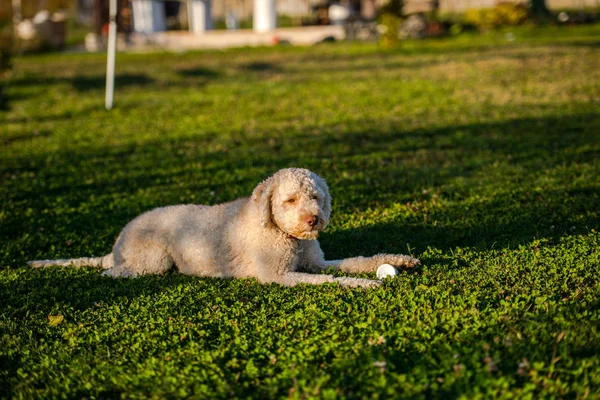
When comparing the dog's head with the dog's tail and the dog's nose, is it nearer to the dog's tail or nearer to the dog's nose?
the dog's nose

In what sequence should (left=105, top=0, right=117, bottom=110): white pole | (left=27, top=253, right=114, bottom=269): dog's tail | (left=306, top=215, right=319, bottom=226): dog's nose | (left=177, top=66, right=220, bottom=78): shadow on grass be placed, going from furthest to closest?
(left=177, top=66, right=220, bottom=78): shadow on grass
(left=105, top=0, right=117, bottom=110): white pole
(left=27, top=253, right=114, bottom=269): dog's tail
(left=306, top=215, right=319, bottom=226): dog's nose

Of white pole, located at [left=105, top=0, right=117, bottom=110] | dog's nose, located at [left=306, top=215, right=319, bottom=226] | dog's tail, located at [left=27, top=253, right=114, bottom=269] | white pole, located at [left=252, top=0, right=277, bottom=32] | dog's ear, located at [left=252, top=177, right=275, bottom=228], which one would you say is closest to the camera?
dog's nose, located at [left=306, top=215, right=319, bottom=226]

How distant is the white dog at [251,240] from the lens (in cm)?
528

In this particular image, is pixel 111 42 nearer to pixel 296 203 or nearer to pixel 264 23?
pixel 296 203

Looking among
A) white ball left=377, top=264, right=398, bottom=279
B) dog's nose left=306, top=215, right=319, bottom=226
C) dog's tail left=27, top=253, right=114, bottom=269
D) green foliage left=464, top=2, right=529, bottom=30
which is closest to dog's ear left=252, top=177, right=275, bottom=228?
dog's nose left=306, top=215, right=319, bottom=226


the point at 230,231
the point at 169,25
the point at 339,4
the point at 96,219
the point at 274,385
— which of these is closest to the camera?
the point at 274,385

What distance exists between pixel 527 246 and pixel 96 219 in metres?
4.65

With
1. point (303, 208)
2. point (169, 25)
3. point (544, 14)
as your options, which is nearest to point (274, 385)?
point (303, 208)

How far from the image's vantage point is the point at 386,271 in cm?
554

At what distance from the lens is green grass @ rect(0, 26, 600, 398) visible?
4.12 m

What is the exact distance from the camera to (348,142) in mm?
11266

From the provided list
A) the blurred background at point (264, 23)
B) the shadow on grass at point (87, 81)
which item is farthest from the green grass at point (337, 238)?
the blurred background at point (264, 23)

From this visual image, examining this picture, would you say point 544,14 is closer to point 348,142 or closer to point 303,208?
point 348,142

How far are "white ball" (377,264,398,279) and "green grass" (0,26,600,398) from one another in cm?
16
